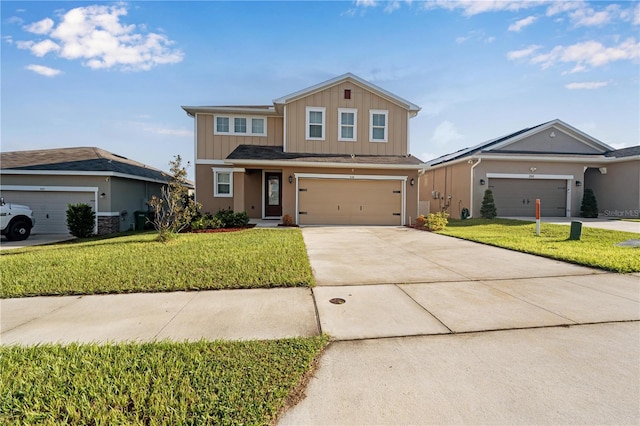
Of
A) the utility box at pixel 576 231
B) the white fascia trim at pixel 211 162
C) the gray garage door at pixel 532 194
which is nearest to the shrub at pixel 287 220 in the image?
the white fascia trim at pixel 211 162

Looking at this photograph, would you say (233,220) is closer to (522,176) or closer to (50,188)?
(50,188)

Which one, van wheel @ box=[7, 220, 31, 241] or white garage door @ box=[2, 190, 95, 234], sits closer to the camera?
van wheel @ box=[7, 220, 31, 241]

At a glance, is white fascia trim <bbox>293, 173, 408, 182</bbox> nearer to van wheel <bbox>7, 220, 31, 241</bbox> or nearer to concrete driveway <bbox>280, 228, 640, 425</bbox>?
concrete driveway <bbox>280, 228, 640, 425</bbox>

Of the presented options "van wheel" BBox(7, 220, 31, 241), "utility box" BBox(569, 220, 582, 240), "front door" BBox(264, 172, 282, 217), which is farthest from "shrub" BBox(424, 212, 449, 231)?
"van wheel" BBox(7, 220, 31, 241)

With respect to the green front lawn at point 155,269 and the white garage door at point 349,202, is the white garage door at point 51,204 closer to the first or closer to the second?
the green front lawn at point 155,269

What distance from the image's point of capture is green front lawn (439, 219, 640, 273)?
5945mm

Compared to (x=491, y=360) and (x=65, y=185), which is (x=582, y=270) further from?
(x=65, y=185)

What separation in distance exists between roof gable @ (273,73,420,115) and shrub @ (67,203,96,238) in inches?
362

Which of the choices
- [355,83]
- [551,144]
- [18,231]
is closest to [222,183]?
[18,231]

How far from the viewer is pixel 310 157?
13.7 metres

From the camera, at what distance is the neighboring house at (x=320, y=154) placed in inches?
537

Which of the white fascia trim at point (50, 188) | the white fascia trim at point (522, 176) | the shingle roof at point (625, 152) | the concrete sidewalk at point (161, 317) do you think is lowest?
the concrete sidewalk at point (161, 317)

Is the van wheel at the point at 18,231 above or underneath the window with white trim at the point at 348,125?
underneath

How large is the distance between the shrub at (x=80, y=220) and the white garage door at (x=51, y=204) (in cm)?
130
